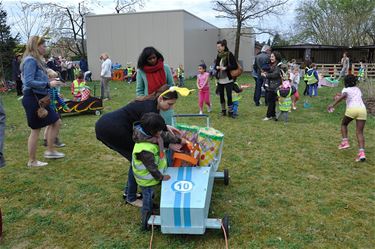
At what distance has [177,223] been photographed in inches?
123

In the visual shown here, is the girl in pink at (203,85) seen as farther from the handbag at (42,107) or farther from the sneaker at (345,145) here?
the handbag at (42,107)

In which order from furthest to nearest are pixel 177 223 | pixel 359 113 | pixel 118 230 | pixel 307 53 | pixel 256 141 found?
pixel 307 53 < pixel 256 141 < pixel 359 113 < pixel 118 230 < pixel 177 223

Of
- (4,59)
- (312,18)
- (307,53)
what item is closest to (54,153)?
(4,59)

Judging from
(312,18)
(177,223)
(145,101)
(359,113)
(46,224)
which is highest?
(312,18)

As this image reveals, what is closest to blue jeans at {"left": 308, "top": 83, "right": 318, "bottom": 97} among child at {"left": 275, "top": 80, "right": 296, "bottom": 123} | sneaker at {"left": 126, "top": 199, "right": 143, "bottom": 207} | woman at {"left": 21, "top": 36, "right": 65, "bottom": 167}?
child at {"left": 275, "top": 80, "right": 296, "bottom": 123}

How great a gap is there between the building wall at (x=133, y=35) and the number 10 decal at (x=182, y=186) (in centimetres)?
2061

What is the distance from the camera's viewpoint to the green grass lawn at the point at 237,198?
10.8ft

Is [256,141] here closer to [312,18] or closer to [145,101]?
[145,101]

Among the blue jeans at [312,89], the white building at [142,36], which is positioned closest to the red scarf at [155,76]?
the blue jeans at [312,89]

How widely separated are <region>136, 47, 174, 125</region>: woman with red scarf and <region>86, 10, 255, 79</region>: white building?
19.4 meters

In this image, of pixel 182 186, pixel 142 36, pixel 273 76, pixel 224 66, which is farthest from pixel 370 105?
pixel 142 36

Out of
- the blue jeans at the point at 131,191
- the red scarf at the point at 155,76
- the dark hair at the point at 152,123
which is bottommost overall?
the blue jeans at the point at 131,191

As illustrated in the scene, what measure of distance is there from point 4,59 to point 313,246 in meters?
20.3

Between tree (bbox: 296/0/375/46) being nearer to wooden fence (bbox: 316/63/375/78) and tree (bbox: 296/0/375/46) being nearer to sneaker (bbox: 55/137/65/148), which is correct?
wooden fence (bbox: 316/63/375/78)
